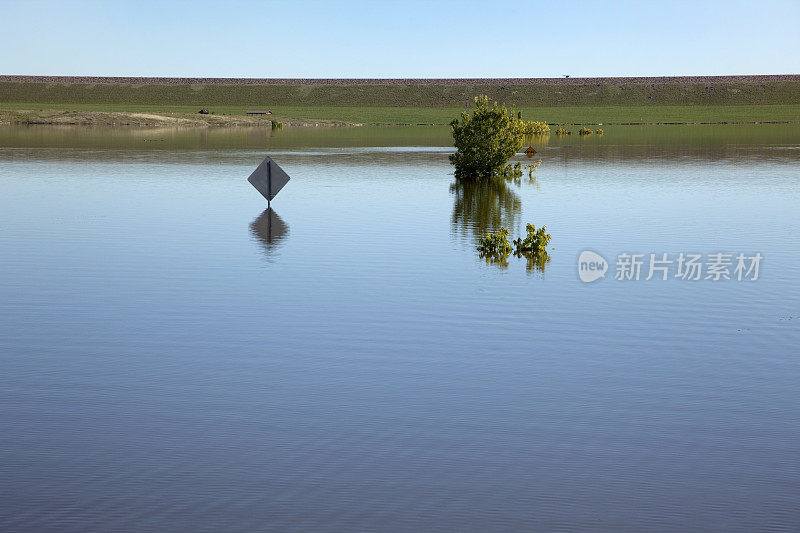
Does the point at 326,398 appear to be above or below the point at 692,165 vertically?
below

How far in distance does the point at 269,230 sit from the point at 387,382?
13748 mm

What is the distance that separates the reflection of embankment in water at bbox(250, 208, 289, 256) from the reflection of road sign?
1.91 ft

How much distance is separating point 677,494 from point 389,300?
25.8ft

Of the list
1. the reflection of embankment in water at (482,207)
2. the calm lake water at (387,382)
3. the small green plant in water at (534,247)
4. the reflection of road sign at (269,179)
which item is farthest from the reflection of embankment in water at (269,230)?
the small green plant in water at (534,247)

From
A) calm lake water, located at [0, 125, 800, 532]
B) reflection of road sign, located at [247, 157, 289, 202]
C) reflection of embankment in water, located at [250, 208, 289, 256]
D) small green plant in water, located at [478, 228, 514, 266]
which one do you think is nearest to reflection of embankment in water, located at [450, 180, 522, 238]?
calm lake water, located at [0, 125, 800, 532]

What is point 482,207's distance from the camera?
97.1ft

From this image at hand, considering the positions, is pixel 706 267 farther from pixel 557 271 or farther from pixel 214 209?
pixel 214 209

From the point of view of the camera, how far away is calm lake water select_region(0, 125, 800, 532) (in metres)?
7.40

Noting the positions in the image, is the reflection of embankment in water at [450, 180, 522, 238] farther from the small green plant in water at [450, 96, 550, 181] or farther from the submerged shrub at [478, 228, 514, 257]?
the submerged shrub at [478, 228, 514, 257]

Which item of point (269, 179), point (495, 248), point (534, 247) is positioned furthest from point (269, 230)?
point (534, 247)

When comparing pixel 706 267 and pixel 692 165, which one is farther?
pixel 692 165

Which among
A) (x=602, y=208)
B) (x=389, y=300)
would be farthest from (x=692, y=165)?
(x=389, y=300)

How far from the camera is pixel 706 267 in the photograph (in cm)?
1817

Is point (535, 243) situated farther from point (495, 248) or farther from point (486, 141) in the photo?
point (486, 141)
